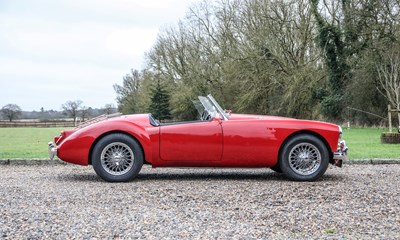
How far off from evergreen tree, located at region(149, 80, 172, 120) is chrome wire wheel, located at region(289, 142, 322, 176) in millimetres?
37829

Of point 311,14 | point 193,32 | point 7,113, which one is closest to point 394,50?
point 311,14

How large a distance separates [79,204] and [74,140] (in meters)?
1.95

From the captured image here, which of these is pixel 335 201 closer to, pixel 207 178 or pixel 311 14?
pixel 207 178

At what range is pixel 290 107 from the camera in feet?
102

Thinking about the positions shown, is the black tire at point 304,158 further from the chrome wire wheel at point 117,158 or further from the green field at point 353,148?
the green field at point 353,148

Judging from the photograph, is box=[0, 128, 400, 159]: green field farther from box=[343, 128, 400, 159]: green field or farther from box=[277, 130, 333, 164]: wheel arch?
box=[277, 130, 333, 164]: wheel arch

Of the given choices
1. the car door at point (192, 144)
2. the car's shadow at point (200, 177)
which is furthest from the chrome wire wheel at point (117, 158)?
the car door at point (192, 144)

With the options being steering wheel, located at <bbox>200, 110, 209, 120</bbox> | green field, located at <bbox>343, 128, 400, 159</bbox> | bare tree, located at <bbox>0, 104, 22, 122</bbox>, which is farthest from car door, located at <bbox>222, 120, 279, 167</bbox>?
bare tree, located at <bbox>0, 104, 22, 122</bbox>

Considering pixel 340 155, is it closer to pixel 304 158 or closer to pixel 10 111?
pixel 304 158

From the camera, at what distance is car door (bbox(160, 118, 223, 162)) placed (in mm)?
7105

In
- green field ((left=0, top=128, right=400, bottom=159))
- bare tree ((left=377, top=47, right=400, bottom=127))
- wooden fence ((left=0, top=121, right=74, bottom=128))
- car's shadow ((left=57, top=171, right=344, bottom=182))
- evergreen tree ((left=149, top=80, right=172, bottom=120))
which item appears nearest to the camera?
car's shadow ((left=57, top=171, right=344, bottom=182))

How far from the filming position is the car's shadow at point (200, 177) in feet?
24.3

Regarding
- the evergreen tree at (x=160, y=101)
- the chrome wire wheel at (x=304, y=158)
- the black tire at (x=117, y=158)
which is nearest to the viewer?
the black tire at (x=117, y=158)

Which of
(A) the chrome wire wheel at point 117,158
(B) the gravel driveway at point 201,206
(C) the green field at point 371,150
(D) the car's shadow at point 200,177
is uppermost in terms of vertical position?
(A) the chrome wire wheel at point 117,158
